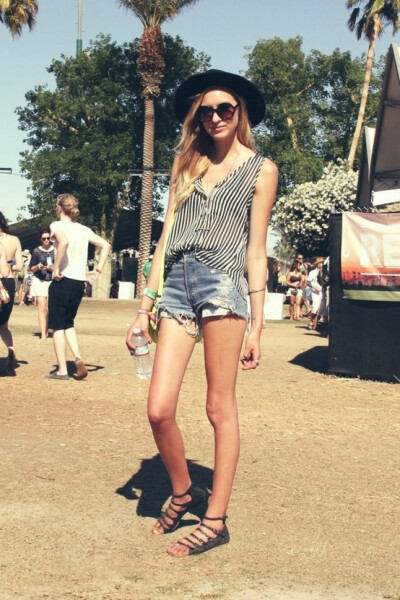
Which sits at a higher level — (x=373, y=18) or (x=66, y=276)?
(x=373, y=18)

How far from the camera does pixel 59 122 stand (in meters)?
50.9

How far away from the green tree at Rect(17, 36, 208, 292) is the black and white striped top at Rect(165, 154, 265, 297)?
44805 millimetres

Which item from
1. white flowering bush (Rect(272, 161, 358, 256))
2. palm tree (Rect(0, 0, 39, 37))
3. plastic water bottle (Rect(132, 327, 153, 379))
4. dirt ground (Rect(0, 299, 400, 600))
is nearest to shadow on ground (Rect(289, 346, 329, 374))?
dirt ground (Rect(0, 299, 400, 600))

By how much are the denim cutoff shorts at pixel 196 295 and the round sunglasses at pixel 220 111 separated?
633 mm

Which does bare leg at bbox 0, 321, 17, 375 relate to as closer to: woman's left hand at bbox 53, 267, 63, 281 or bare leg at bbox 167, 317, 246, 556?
woman's left hand at bbox 53, 267, 63, 281

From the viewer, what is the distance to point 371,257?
1134 cm

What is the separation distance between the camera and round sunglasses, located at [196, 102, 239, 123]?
442 centimetres

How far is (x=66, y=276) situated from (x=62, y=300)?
26 centimetres

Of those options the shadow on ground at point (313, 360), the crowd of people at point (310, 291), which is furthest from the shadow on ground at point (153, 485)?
the crowd of people at point (310, 291)

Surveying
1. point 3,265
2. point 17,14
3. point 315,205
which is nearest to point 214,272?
point 3,265

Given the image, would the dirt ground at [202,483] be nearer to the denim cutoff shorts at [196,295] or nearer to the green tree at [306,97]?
the denim cutoff shorts at [196,295]

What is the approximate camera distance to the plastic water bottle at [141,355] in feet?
14.7

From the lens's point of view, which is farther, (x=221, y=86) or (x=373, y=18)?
(x=373, y=18)

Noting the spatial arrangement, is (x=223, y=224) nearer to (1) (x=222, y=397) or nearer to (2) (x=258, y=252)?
(2) (x=258, y=252)
